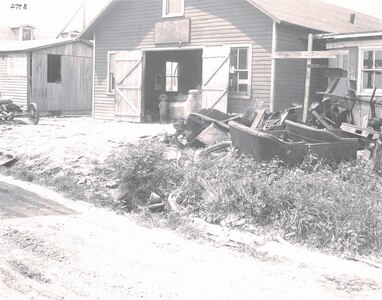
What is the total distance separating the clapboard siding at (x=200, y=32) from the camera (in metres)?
16.1

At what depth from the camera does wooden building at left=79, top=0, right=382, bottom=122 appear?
1611 centimetres

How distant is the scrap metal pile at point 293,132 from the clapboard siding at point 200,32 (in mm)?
2239

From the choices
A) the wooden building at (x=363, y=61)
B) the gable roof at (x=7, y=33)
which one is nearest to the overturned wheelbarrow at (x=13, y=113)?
the wooden building at (x=363, y=61)

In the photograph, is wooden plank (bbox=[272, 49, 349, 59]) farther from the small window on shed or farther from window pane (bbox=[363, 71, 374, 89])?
the small window on shed

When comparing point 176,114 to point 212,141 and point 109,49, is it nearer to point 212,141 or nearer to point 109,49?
point 109,49

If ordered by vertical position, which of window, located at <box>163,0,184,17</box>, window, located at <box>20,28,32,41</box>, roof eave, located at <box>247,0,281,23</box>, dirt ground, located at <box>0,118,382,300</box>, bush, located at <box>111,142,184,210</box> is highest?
window, located at <box>20,28,32,41</box>

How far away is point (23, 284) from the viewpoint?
4.94 meters

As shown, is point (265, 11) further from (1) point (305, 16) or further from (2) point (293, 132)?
(2) point (293, 132)

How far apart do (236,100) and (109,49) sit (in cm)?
690

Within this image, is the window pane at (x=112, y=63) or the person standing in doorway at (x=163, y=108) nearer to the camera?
the person standing in doorway at (x=163, y=108)

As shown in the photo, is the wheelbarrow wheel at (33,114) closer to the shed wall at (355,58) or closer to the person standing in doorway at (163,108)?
the person standing in doorway at (163,108)

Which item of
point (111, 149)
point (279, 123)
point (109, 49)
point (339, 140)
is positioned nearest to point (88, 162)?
point (111, 149)

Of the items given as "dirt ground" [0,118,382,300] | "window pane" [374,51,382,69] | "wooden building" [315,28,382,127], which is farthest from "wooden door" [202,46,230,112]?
"dirt ground" [0,118,382,300]

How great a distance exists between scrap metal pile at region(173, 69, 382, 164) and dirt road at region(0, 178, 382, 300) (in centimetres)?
330
